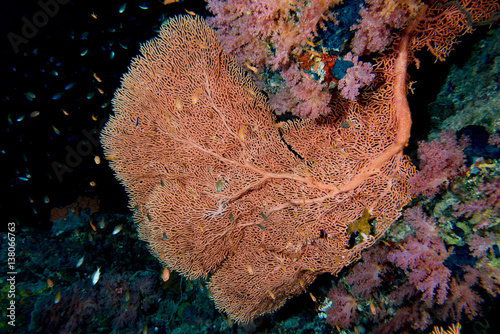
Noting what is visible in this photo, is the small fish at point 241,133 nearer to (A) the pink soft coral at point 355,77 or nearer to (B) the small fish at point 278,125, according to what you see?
(B) the small fish at point 278,125

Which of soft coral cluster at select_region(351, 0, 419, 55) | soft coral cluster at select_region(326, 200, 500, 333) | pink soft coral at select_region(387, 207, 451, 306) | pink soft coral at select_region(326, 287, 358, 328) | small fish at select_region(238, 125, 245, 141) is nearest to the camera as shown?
soft coral cluster at select_region(351, 0, 419, 55)

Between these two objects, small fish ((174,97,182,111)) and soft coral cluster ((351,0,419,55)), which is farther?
small fish ((174,97,182,111))

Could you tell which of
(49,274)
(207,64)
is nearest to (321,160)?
(207,64)

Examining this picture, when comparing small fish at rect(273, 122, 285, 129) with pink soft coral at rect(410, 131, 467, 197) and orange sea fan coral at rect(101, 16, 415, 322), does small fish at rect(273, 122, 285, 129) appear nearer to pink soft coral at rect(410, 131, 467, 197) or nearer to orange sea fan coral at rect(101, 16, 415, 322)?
orange sea fan coral at rect(101, 16, 415, 322)

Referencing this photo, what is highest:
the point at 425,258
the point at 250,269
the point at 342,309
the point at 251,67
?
the point at 251,67

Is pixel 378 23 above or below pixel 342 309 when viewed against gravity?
above

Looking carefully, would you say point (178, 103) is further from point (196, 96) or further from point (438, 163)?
point (438, 163)

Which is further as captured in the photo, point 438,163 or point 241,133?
point 241,133

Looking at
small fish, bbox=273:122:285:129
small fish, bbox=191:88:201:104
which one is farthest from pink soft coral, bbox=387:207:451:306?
small fish, bbox=191:88:201:104

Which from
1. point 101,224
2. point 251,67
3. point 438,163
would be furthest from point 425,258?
point 101,224

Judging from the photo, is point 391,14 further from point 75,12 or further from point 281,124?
point 75,12

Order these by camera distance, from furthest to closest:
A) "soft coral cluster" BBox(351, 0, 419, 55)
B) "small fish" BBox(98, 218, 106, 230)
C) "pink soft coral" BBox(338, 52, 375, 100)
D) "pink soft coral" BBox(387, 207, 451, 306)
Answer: "small fish" BBox(98, 218, 106, 230), "pink soft coral" BBox(387, 207, 451, 306), "pink soft coral" BBox(338, 52, 375, 100), "soft coral cluster" BBox(351, 0, 419, 55)
